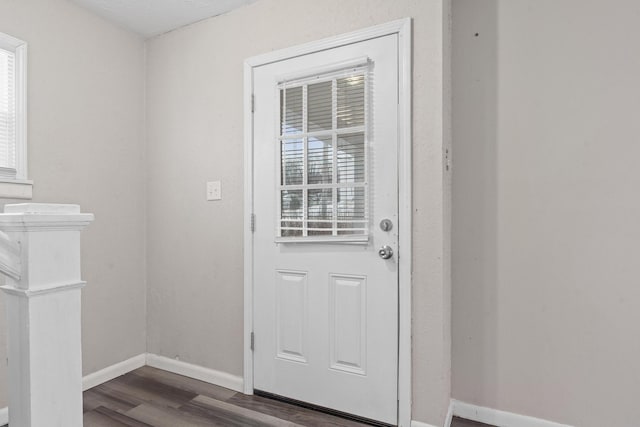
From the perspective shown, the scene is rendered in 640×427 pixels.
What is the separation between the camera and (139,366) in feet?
9.02

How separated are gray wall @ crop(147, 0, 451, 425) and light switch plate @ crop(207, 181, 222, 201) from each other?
0.04 meters

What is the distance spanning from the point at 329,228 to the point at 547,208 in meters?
1.10

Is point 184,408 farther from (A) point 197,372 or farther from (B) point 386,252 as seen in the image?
(B) point 386,252

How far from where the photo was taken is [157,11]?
96.3 inches

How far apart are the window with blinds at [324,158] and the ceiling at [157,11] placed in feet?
2.39

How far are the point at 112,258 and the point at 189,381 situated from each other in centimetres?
96

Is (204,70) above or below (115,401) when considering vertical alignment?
above

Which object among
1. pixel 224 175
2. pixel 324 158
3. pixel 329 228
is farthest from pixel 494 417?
pixel 224 175

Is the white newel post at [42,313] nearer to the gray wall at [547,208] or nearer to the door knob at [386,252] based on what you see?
the door knob at [386,252]

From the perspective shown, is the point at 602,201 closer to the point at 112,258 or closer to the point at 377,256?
the point at 377,256

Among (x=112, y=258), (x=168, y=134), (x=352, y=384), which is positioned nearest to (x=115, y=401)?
(x=112, y=258)

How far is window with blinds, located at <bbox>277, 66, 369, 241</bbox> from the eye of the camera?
6.64 ft

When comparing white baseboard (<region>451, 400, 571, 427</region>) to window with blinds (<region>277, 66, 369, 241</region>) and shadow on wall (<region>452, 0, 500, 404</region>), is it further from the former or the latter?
window with blinds (<region>277, 66, 369, 241</region>)

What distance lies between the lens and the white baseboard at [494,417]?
6.35ft
